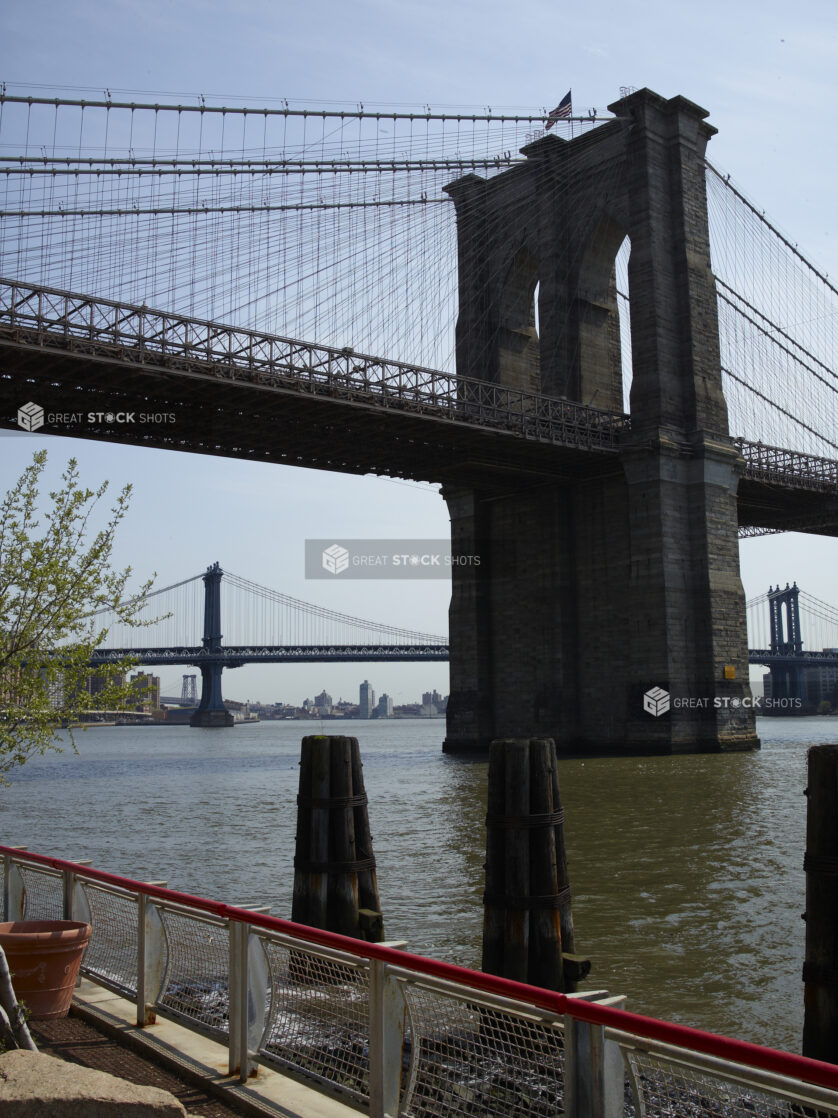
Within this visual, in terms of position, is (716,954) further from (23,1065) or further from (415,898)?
(23,1065)

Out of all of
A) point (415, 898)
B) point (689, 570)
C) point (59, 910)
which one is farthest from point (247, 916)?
point (689, 570)

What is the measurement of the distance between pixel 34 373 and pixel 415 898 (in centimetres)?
2384

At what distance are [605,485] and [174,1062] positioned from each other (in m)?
40.4

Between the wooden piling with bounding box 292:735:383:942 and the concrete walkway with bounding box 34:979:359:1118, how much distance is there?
10.2ft

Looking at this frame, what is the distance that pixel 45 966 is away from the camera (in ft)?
19.6

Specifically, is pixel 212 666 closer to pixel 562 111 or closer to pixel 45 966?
pixel 562 111

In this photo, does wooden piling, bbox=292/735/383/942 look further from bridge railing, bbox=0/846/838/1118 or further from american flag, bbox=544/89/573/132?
american flag, bbox=544/89/573/132

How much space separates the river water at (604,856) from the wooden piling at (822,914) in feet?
8.71

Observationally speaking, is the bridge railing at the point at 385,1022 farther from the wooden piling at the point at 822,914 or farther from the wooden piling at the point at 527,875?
the wooden piling at the point at 527,875

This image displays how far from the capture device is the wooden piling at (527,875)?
775cm

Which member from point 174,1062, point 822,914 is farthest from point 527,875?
point 174,1062

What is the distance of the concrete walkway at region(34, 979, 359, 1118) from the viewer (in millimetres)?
4848

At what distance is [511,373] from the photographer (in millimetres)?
48719

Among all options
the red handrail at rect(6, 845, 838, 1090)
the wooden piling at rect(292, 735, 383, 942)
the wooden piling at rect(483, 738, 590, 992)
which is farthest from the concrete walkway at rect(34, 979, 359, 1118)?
the wooden piling at rect(292, 735, 383, 942)
